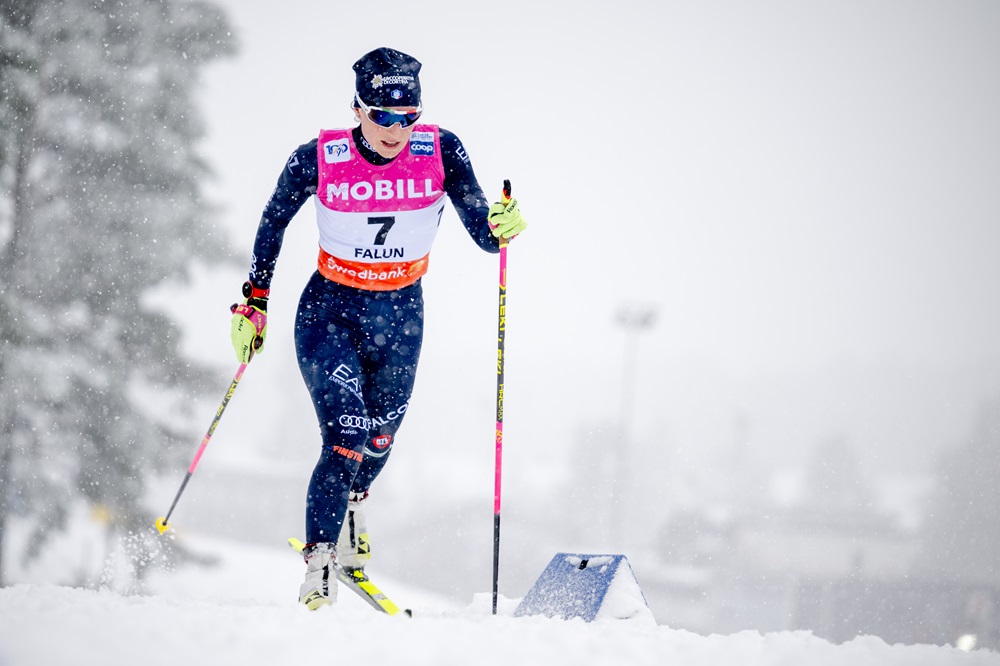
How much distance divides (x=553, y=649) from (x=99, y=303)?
420 inches

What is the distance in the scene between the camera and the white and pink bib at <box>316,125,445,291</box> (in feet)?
13.5

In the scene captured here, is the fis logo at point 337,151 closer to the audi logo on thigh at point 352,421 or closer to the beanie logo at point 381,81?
the beanie logo at point 381,81

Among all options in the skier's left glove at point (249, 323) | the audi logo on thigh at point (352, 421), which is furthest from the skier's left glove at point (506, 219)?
the skier's left glove at point (249, 323)

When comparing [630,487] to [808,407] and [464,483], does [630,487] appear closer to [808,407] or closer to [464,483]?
[464,483]

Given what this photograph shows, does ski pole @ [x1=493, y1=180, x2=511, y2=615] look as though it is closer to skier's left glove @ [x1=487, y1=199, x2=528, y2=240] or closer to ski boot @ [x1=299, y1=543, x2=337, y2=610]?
skier's left glove @ [x1=487, y1=199, x2=528, y2=240]

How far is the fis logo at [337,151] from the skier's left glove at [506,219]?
786mm

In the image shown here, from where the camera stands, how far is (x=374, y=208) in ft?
13.6

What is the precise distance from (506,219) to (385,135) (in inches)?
29.0

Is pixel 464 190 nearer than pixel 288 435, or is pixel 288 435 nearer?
pixel 464 190

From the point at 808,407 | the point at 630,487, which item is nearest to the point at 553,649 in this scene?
the point at 630,487

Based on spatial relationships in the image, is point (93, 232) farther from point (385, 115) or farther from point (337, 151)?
point (385, 115)

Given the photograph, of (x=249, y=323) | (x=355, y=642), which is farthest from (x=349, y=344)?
(x=355, y=642)

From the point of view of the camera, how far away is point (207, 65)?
38.9ft

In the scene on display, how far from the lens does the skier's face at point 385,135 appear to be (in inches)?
158
